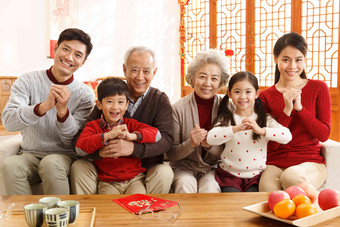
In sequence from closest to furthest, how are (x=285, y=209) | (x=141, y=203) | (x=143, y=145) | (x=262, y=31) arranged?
(x=285, y=209) → (x=141, y=203) → (x=143, y=145) → (x=262, y=31)

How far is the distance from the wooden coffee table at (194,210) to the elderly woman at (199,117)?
1.68 ft

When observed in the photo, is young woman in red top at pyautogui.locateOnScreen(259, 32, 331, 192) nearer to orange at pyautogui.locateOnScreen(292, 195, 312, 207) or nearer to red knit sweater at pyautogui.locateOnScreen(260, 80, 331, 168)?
red knit sweater at pyautogui.locateOnScreen(260, 80, 331, 168)

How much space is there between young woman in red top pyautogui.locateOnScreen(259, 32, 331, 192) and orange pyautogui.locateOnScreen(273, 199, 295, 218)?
0.75 m

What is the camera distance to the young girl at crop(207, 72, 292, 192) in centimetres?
203

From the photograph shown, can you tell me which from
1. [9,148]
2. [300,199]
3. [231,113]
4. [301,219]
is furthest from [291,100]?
[9,148]

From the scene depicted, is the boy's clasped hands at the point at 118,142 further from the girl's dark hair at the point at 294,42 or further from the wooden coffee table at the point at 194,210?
the girl's dark hair at the point at 294,42

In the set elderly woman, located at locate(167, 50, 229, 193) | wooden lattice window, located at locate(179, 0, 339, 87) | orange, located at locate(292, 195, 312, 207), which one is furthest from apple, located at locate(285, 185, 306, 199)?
wooden lattice window, located at locate(179, 0, 339, 87)

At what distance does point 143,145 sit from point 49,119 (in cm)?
68

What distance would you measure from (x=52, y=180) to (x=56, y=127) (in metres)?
0.33

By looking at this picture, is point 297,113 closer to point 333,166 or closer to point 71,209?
point 333,166

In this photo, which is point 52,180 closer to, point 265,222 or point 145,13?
point 265,222

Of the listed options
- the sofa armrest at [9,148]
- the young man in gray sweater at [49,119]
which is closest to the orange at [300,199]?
the young man in gray sweater at [49,119]

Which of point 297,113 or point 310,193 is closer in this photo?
point 310,193

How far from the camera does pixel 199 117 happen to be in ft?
7.57
